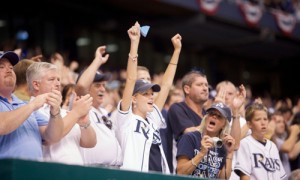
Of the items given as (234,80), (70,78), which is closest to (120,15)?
(234,80)

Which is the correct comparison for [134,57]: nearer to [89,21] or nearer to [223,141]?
[223,141]

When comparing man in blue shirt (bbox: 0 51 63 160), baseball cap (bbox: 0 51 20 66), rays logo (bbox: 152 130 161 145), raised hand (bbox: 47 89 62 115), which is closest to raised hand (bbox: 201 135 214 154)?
rays logo (bbox: 152 130 161 145)

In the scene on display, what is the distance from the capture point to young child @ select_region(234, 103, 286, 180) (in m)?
5.99

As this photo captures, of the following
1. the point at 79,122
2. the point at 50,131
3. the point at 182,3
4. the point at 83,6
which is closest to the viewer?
the point at 50,131

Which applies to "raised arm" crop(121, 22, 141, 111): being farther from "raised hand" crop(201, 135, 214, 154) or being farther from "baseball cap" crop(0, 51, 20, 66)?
"baseball cap" crop(0, 51, 20, 66)

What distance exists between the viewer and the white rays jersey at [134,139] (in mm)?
5020

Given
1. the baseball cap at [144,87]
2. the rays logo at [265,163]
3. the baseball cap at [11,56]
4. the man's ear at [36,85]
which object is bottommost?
the rays logo at [265,163]

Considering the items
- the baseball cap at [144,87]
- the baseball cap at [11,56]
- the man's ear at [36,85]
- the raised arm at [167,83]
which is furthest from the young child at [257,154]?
the baseball cap at [11,56]

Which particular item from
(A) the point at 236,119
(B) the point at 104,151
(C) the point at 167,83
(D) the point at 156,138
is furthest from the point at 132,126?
(A) the point at 236,119

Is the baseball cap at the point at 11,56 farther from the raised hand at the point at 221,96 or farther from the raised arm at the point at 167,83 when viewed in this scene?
the raised hand at the point at 221,96

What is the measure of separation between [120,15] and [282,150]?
1081cm

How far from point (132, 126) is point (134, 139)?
0.36 feet

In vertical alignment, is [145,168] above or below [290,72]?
below

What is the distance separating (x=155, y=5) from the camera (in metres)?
16.2
